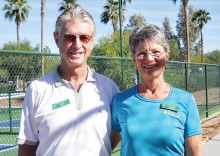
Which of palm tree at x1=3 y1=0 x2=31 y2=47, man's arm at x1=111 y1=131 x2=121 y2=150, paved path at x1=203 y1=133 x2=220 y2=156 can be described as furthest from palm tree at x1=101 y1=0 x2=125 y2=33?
man's arm at x1=111 y1=131 x2=121 y2=150

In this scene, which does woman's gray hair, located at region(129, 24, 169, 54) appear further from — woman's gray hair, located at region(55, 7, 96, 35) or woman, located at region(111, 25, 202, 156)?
woman's gray hair, located at region(55, 7, 96, 35)

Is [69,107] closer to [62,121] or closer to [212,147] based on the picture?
[62,121]

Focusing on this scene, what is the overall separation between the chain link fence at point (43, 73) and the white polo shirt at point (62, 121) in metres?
2.57

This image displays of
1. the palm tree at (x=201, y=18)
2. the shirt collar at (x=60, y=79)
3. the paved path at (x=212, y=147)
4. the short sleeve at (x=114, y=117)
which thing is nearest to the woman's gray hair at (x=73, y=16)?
the shirt collar at (x=60, y=79)

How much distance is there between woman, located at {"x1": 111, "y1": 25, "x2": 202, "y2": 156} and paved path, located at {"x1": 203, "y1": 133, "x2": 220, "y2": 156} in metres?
5.60

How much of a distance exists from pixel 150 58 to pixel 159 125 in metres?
0.43

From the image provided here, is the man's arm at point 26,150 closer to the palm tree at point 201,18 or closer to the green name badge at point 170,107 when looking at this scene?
the green name badge at point 170,107

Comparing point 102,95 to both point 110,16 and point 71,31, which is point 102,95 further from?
point 110,16

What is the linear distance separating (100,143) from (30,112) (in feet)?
1.61

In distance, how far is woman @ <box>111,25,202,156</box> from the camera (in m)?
2.34

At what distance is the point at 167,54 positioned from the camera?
252 centimetres

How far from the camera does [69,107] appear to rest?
2.43 m

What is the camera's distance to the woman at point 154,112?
92.3 inches

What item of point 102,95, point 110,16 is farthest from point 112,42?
point 102,95
